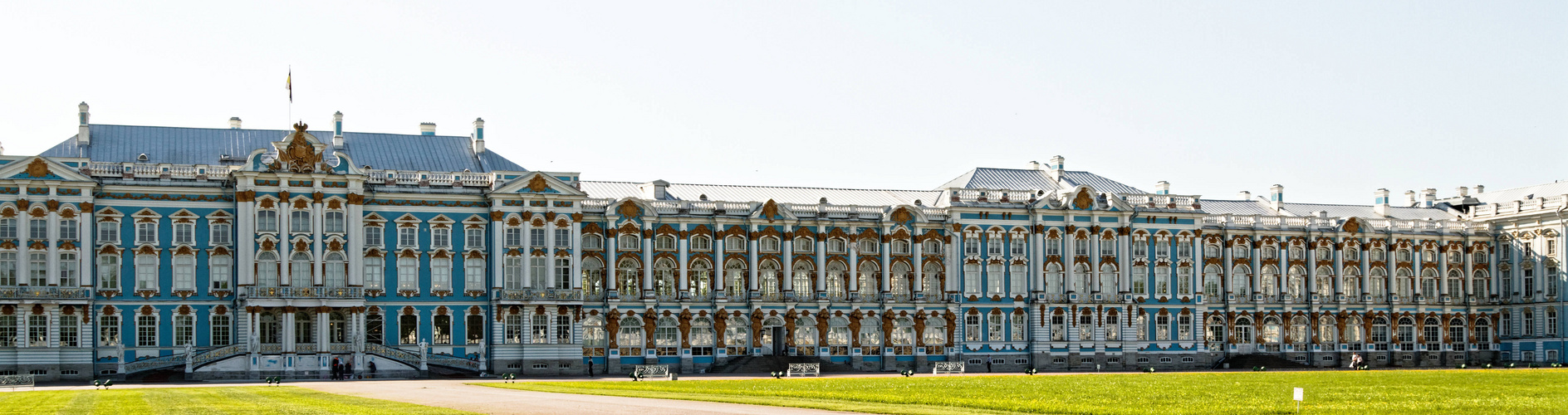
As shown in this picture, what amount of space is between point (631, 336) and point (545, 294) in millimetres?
6485

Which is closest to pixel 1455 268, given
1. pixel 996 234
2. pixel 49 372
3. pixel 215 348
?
pixel 996 234

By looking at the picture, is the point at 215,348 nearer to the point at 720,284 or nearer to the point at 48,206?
the point at 48,206

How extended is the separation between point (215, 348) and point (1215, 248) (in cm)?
6037

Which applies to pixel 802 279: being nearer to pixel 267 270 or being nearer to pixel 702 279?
pixel 702 279

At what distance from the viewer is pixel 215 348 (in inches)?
3445

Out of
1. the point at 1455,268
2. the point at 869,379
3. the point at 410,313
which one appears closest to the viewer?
the point at 869,379

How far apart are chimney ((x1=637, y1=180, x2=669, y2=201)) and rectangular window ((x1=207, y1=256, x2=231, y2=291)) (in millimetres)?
23881

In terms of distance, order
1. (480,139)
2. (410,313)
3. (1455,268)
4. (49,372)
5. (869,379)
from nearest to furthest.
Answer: (869,379), (49,372), (410,313), (480,139), (1455,268)

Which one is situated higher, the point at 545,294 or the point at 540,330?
the point at 545,294

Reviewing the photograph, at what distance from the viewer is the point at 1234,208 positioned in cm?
12088

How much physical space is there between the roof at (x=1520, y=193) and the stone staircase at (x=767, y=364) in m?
51.4

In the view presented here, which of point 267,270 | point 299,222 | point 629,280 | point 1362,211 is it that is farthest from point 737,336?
point 1362,211

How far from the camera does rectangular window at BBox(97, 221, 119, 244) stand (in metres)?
88.3

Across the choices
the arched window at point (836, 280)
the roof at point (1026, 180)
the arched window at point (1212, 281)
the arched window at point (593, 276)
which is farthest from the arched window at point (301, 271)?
the arched window at point (1212, 281)
